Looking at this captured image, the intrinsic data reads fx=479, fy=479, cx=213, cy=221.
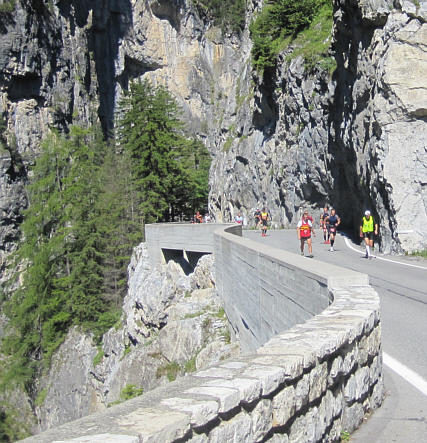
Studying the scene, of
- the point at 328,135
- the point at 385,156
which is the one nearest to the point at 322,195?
the point at 328,135

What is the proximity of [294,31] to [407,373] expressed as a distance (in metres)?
35.2

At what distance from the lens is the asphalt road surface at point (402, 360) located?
12.3ft

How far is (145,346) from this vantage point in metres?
18.3

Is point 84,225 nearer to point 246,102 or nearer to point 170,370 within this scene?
point 170,370

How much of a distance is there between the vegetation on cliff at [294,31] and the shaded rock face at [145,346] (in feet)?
60.0

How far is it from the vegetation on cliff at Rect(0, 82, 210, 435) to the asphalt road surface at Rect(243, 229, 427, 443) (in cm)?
2013

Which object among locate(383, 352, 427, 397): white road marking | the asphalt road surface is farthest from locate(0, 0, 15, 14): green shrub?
locate(383, 352, 427, 397): white road marking

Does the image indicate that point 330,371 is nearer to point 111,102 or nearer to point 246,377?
point 246,377

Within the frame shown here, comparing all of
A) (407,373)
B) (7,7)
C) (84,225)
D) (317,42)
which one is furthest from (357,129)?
(7,7)

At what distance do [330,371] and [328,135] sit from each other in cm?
2736

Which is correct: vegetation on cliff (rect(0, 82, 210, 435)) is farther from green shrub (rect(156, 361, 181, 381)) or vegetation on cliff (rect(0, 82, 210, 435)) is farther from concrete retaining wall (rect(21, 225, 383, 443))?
concrete retaining wall (rect(21, 225, 383, 443))

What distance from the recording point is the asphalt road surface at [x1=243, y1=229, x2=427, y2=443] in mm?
3740

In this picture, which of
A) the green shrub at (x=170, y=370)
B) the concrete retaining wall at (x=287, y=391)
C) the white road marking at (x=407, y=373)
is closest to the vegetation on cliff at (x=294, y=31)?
the green shrub at (x=170, y=370)

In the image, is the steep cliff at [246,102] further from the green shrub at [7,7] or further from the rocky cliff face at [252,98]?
the green shrub at [7,7]
